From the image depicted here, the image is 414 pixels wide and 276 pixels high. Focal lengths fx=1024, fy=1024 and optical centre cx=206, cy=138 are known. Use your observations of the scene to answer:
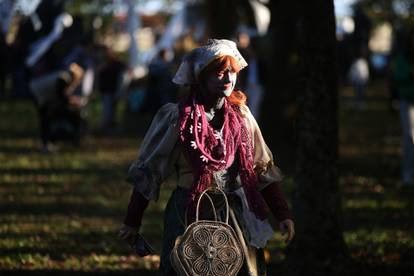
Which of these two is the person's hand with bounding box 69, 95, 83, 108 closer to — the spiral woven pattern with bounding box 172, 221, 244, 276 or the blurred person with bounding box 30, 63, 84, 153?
the blurred person with bounding box 30, 63, 84, 153

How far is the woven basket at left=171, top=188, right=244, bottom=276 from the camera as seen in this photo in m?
5.09

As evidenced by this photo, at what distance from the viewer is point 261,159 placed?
5609mm

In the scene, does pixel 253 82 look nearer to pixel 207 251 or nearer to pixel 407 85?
pixel 407 85

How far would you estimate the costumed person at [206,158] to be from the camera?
5.34 m

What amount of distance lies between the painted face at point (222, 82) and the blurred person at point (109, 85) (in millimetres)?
16271

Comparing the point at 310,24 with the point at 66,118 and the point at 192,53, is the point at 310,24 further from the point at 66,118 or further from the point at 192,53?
the point at 66,118

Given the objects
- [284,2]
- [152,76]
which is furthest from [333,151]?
[152,76]

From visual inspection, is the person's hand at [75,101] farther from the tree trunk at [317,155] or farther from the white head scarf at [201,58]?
the white head scarf at [201,58]

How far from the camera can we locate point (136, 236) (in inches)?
217

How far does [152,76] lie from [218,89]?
19.2 m

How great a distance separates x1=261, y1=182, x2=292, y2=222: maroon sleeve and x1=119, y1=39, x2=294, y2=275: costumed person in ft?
0.03

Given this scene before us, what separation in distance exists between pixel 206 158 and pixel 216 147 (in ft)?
0.34

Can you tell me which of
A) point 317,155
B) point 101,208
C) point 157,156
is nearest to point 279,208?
point 157,156

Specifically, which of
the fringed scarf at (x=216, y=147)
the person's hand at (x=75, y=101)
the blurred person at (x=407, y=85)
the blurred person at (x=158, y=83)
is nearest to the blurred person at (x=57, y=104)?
the person's hand at (x=75, y=101)
